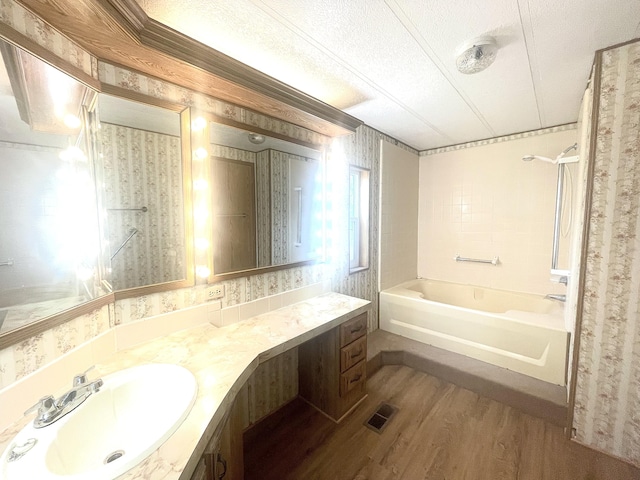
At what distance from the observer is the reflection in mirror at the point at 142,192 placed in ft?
3.89

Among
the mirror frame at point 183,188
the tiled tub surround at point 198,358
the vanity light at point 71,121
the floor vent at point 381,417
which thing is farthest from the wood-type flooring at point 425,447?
the vanity light at point 71,121

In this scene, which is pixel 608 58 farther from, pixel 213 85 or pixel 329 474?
pixel 329 474

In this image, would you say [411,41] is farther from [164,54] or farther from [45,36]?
[45,36]

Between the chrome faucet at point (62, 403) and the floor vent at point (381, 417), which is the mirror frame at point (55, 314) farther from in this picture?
the floor vent at point (381, 417)

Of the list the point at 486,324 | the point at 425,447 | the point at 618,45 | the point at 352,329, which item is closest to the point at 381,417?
the point at 425,447

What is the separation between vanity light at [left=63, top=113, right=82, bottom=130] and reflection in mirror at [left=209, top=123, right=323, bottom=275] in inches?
22.2

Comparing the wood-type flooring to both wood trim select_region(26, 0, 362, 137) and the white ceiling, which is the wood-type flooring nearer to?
wood trim select_region(26, 0, 362, 137)

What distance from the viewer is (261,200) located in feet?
5.70

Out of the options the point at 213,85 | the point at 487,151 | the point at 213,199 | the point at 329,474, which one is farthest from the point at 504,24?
the point at 329,474

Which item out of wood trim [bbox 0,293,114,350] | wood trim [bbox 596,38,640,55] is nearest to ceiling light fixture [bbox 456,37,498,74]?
wood trim [bbox 596,38,640,55]

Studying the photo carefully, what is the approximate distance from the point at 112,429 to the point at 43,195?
2.86ft

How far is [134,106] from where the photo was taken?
1.22 metres

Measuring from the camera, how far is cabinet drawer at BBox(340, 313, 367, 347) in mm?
1735

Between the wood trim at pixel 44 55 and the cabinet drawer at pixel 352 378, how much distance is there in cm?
208
